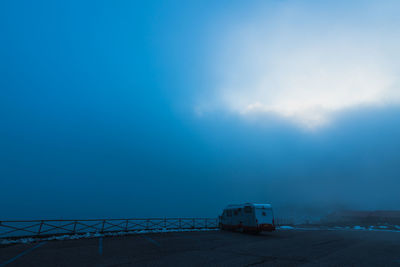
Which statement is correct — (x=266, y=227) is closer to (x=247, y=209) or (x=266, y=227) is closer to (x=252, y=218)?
(x=252, y=218)

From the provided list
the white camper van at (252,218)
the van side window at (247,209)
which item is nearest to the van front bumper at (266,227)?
the white camper van at (252,218)

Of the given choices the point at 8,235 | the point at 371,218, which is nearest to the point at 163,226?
the point at 8,235

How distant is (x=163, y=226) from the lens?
82.3ft

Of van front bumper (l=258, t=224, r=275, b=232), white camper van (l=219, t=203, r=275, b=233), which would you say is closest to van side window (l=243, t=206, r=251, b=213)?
white camper van (l=219, t=203, r=275, b=233)

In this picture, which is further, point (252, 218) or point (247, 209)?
point (247, 209)

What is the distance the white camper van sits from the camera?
71.7ft

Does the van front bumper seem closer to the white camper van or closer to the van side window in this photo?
the white camper van

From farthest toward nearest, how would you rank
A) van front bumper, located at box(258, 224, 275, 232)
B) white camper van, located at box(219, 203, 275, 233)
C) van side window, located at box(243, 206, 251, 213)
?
van side window, located at box(243, 206, 251, 213)
white camper van, located at box(219, 203, 275, 233)
van front bumper, located at box(258, 224, 275, 232)

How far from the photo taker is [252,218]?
22.5 m

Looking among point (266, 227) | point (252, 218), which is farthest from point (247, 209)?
point (266, 227)

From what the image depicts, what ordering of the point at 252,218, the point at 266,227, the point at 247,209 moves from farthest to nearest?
the point at 247,209 < the point at 252,218 < the point at 266,227

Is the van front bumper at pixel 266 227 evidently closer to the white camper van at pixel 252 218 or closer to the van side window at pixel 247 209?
the white camper van at pixel 252 218

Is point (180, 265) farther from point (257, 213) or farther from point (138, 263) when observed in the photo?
point (257, 213)

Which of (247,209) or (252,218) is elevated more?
(247,209)
